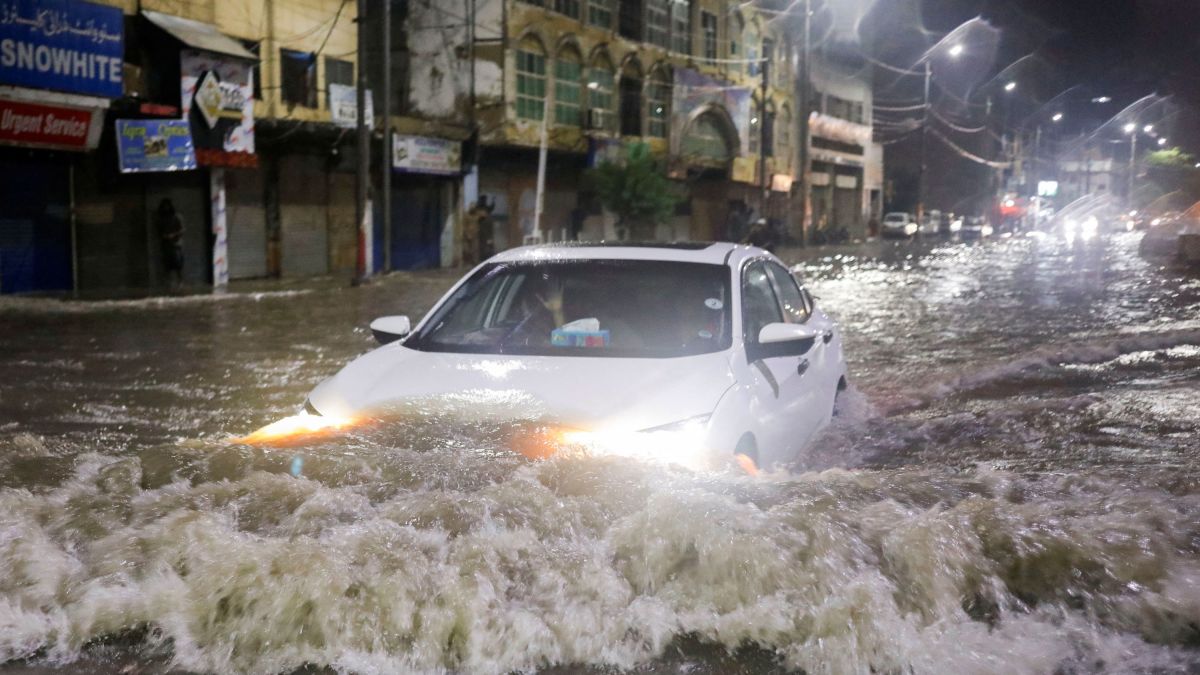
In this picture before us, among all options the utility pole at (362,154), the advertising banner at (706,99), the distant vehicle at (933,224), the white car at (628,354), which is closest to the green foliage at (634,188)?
the advertising banner at (706,99)

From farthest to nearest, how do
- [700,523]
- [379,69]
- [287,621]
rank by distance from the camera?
1. [379,69]
2. [700,523]
3. [287,621]

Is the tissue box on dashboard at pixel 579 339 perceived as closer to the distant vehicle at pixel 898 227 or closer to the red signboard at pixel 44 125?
the red signboard at pixel 44 125

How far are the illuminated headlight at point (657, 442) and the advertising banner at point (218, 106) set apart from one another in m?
19.4

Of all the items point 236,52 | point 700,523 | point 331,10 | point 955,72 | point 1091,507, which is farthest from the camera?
point 955,72

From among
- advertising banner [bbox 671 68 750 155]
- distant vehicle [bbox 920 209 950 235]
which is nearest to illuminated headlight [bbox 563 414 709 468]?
advertising banner [bbox 671 68 750 155]

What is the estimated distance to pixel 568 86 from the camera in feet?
120

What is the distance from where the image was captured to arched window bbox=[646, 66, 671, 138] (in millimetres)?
41594

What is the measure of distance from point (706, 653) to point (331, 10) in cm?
2567

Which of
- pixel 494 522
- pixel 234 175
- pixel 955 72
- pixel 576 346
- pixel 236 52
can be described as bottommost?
pixel 494 522

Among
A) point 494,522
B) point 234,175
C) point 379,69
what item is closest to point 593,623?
point 494,522

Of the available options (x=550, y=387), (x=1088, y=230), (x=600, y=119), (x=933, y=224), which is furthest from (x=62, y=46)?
(x=1088, y=230)

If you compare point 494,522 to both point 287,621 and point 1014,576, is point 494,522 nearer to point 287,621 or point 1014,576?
point 287,621

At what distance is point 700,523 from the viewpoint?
3.86 m

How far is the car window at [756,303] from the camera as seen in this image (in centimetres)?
577
